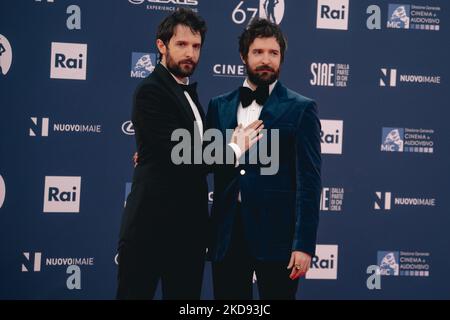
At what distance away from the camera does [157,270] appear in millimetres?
2592

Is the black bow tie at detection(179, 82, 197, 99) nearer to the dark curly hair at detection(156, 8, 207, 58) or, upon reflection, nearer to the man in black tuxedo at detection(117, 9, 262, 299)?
the man in black tuxedo at detection(117, 9, 262, 299)

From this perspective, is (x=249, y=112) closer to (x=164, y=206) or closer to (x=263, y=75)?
(x=263, y=75)

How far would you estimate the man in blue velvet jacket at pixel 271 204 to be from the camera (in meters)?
2.52

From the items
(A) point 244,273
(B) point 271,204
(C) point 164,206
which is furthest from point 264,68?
(A) point 244,273

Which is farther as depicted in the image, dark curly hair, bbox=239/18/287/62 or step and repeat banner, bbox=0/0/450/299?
step and repeat banner, bbox=0/0/450/299

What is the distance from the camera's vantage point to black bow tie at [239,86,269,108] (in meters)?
2.63

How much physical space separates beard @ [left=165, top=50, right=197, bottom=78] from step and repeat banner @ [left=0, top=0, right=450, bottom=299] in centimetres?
105

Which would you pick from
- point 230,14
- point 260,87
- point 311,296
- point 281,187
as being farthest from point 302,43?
point 311,296

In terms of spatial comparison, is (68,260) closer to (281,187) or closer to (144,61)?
(144,61)

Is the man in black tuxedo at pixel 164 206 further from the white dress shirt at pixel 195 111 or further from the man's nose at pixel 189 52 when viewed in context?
the man's nose at pixel 189 52

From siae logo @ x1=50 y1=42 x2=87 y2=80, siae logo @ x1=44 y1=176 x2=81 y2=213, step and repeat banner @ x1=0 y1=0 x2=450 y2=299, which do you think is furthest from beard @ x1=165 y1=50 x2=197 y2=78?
siae logo @ x1=44 y1=176 x2=81 y2=213

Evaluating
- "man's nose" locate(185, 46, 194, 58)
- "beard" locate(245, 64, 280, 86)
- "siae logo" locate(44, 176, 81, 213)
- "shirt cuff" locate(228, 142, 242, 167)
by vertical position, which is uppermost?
"man's nose" locate(185, 46, 194, 58)

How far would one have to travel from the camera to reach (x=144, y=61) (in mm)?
3766

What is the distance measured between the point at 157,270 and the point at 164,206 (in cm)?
32
